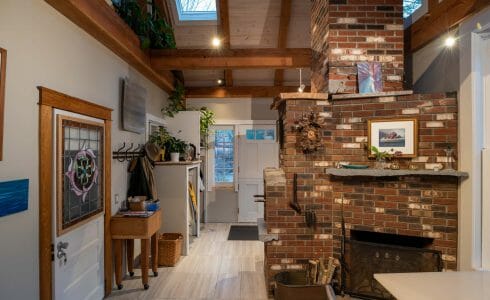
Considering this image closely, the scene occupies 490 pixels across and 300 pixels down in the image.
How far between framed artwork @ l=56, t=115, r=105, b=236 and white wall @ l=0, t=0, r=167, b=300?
23 centimetres

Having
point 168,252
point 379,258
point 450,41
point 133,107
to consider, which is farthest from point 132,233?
point 450,41

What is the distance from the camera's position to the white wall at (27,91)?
1.76 m

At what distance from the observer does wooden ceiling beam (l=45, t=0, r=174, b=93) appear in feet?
7.51

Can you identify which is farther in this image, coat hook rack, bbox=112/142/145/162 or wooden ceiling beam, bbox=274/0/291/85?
wooden ceiling beam, bbox=274/0/291/85

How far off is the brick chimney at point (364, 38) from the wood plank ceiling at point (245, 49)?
0.95m

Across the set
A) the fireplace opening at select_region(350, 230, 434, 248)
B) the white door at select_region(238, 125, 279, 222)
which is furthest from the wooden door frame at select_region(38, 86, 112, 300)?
the white door at select_region(238, 125, 279, 222)

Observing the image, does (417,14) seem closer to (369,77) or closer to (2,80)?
(369,77)

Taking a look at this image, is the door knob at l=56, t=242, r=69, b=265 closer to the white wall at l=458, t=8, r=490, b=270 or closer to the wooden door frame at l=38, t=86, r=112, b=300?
A: the wooden door frame at l=38, t=86, r=112, b=300

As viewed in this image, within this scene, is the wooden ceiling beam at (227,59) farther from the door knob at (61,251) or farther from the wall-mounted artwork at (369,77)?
the door knob at (61,251)

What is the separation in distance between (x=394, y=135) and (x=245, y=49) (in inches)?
91.2

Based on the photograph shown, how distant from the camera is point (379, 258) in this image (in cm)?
273

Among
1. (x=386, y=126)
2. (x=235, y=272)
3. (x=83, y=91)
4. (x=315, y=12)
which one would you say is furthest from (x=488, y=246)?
(x=83, y=91)

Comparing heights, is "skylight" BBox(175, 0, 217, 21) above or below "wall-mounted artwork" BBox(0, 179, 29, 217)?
above

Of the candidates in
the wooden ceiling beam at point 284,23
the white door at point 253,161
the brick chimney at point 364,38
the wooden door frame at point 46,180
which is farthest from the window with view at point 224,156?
the wooden door frame at point 46,180
